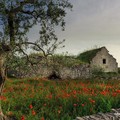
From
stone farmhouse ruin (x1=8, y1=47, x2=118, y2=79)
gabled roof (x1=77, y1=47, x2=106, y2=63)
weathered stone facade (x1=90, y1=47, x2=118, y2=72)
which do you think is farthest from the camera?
weathered stone facade (x1=90, y1=47, x2=118, y2=72)

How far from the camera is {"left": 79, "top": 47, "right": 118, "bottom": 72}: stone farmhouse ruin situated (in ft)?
168

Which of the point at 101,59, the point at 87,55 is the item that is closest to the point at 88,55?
the point at 87,55

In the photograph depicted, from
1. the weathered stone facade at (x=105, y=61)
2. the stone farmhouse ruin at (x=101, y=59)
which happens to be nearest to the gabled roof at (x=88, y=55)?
the stone farmhouse ruin at (x=101, y=59)

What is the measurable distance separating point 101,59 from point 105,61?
4.41 ft

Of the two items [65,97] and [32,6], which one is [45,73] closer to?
[65,97]

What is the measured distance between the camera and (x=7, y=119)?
46.2ft

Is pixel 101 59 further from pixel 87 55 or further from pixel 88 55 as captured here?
pixel 87 55

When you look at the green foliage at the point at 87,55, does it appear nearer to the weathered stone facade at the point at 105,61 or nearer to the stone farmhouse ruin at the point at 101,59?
the stone farmhouse ruin at the point at 101,59

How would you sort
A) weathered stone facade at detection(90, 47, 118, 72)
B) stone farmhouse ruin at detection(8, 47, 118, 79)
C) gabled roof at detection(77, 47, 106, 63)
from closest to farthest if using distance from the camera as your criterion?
stone farmhouse ruin at detection(8, 47, 118, 79)
gabled roof at detection(77, 47, 106, 63)
weathered stone facade at detection(90, 47, 118, 72)

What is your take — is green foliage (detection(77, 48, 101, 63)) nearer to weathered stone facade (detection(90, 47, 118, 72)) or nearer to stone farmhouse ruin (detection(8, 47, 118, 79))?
stone farmhouse ruin (detection(8, 47, 118, 79))

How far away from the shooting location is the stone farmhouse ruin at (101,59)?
51.1 m

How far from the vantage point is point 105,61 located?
53594 millimetres

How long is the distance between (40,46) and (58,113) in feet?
9.73

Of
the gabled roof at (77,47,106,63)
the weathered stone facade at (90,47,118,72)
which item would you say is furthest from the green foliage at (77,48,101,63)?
the weathered stone facade at (90,47,118,72)
